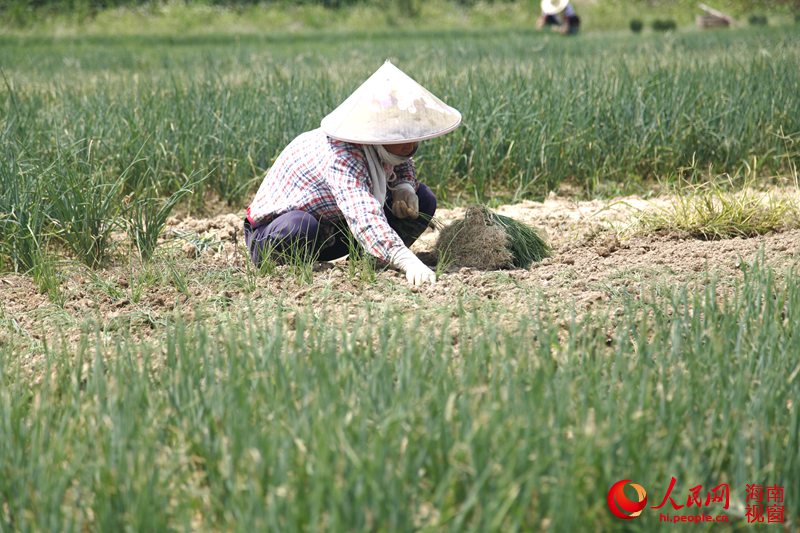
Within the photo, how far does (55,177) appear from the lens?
368 centimetres

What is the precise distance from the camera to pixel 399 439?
68.7 inches

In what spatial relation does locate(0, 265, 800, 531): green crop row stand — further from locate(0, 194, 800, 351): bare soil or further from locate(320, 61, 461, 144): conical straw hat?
locate(320, 61, 461, 144): conical straw hat

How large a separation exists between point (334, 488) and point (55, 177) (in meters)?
2.61

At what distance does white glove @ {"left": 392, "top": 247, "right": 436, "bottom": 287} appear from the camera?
9.91ft

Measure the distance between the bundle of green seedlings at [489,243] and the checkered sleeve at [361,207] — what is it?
13.4 inches

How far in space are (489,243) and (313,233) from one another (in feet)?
2.21

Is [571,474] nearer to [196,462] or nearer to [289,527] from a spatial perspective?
[289,527]

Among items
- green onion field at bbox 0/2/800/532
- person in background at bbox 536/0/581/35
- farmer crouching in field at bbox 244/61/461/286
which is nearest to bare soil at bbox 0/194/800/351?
green onion field at bbox 0/2/800/532

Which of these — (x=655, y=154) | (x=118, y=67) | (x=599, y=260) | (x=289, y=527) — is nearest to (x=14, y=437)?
(x=289, y=527)

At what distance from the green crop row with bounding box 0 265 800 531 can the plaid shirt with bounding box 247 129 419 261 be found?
2.87 feet

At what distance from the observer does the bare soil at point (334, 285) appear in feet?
9.19

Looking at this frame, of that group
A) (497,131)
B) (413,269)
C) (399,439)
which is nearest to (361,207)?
(413,269)
